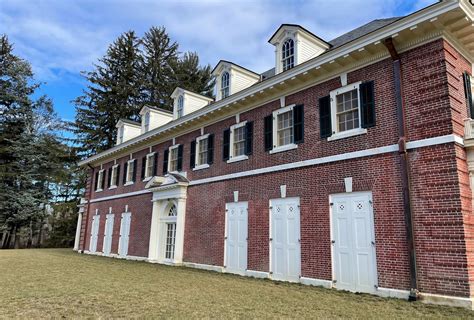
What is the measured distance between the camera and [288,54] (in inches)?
468

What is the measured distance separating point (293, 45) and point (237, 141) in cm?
406

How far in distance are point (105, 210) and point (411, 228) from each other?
63.7ft

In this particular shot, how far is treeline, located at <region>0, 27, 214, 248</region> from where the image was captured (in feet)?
104

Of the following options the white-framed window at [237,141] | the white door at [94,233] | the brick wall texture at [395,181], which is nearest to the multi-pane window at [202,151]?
the white-framed window at [237,141]

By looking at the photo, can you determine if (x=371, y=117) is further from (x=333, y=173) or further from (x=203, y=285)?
(x=203, y=285)

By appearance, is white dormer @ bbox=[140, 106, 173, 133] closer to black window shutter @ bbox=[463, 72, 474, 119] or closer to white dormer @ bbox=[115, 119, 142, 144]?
white dormer @ bbox=[115, 119, 142, 144]

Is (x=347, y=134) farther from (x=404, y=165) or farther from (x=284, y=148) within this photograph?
(x=284, y=148)

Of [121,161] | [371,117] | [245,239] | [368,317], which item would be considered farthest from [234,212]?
[121,161]

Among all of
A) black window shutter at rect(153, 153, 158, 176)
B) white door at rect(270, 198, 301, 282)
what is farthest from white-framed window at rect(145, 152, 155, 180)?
white door at rect(270, 198, 301, 282)

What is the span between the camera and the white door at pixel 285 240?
1021 centimetres

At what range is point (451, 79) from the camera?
8125mm

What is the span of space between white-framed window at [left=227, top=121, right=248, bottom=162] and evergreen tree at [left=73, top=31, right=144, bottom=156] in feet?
81.9

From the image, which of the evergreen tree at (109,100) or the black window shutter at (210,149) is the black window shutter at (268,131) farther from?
the evergreen tree at (109,100)

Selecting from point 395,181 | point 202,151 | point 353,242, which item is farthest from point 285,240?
point 202,151
